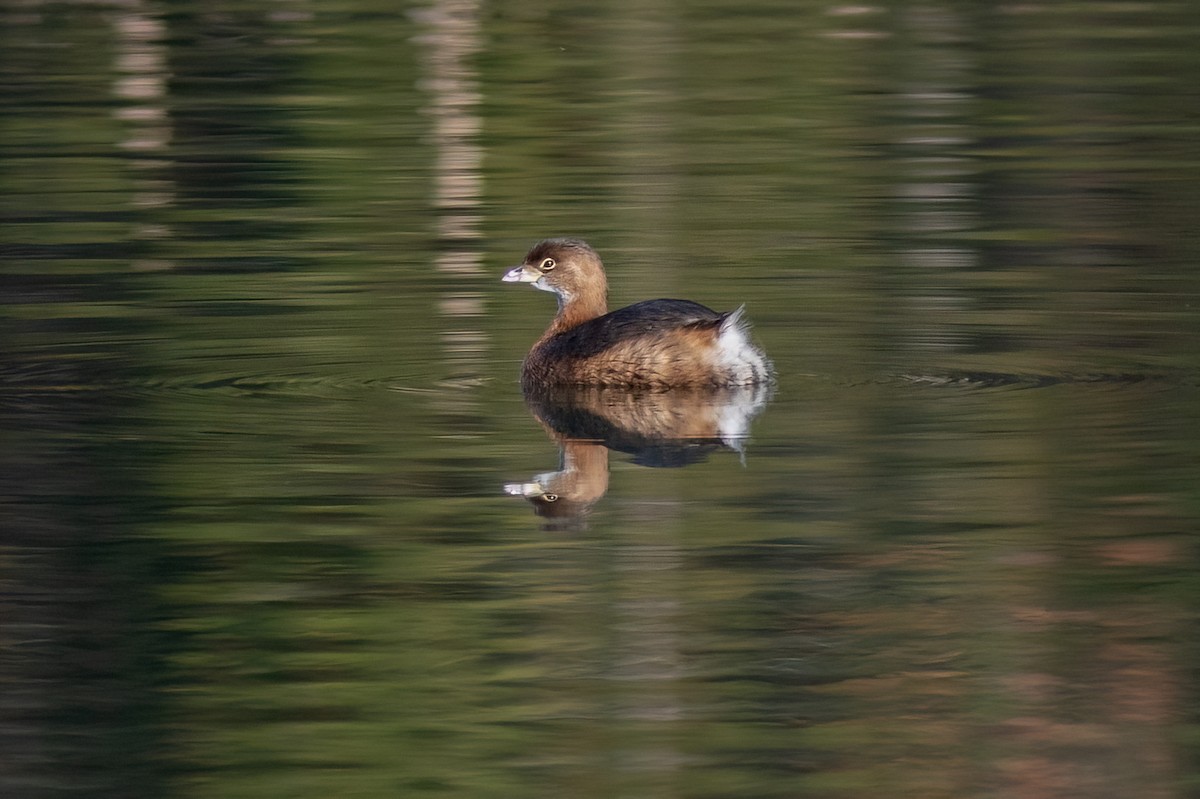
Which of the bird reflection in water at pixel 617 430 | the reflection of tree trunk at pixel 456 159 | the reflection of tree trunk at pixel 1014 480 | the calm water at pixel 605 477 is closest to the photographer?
the reflection of tree trunk at pixel 1014 480

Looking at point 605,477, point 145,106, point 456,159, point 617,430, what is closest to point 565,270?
point 617,430

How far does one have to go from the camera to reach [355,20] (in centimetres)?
3550

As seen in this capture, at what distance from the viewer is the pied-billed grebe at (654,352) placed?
38.1 feet

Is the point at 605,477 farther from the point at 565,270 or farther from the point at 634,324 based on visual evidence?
the point at 565,270

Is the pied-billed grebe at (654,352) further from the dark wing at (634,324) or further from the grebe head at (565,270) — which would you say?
the grebe head at (565,270)

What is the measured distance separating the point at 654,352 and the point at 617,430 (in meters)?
0.80

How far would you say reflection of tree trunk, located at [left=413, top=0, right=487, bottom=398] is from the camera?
13516mm

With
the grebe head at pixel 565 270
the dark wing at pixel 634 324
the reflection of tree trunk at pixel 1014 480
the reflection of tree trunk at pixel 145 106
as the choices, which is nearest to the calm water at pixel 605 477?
the reflection of tree trunk at pixel 1014 480

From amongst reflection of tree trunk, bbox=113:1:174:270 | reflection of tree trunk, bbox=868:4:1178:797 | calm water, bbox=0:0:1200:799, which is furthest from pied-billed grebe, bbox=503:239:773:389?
reflection of tree trunk, bbox=113:1:174:270

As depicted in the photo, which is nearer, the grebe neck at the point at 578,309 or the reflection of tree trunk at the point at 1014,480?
the reflection of tree trunk at the point at 1014,480

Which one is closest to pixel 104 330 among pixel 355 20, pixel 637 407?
pixel 637 407

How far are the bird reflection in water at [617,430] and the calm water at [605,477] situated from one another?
0.04 meters

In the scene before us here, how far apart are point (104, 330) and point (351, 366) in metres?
1.73

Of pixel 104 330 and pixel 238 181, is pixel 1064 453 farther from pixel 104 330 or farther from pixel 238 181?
pixel 238 181
